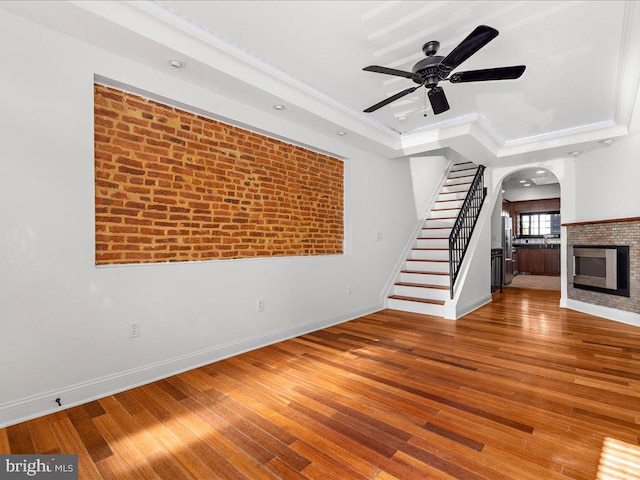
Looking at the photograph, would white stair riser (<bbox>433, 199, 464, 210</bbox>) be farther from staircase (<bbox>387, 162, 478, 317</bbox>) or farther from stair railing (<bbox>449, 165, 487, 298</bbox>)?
stair railing (<bbox>449, 165, 487, 298</bbox>)

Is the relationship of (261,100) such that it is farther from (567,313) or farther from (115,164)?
(567,313)

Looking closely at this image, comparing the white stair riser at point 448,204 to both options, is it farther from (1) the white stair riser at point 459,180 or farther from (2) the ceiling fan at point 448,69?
(2) the ceiling fan at point 448,69

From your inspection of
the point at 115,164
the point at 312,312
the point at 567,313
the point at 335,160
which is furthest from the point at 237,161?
the point at 567,313

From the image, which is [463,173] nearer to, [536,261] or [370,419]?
[536,261]

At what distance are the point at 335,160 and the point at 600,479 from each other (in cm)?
386

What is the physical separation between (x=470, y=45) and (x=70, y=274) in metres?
3.08

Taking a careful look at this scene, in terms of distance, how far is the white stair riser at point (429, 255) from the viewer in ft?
18.8

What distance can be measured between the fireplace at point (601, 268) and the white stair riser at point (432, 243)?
1.97 meters

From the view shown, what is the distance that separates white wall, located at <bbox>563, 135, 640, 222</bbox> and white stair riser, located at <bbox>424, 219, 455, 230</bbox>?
77.0 inches

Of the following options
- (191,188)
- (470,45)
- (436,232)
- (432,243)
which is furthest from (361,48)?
(436,232)

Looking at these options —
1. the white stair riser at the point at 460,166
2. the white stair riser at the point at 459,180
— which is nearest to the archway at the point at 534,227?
the white stair riser at the point at 460,166

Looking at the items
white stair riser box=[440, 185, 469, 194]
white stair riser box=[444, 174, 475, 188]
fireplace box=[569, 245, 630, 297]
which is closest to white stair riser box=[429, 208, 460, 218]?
white stair riser box=[440, 185, 469, 194]

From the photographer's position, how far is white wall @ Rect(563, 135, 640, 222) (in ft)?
14.8

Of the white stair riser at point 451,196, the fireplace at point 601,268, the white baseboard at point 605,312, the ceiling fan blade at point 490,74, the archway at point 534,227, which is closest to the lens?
the ceiling fan blade at point 490,74
